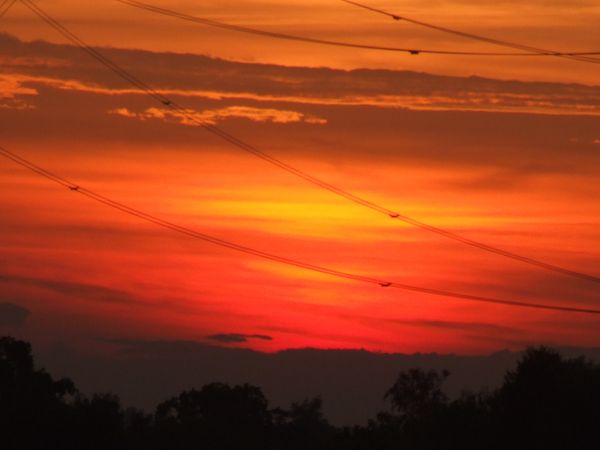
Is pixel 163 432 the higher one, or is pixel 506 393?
pixel 506 393

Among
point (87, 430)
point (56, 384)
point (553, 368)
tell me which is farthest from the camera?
point (56, 384)

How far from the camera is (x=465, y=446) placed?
281 feet

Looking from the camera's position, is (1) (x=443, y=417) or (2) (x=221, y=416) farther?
(2) (x=221, y=416)

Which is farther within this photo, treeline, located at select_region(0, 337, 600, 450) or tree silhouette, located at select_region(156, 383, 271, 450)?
tree silhouette, located at select_region(156, 383, 271, 450)

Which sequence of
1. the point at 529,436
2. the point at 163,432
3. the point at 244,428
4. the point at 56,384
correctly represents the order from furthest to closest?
A: the point at 244,428
the point at 163,432
the point at 56,384
the point at 529,436

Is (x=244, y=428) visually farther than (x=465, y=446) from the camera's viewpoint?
Yes

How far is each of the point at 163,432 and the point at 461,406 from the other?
56.1 meters

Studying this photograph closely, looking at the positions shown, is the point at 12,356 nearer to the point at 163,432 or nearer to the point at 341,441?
the point at 341,441

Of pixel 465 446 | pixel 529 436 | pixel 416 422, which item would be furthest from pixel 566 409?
pixel 416 422

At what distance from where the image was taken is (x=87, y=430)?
91.2 meters

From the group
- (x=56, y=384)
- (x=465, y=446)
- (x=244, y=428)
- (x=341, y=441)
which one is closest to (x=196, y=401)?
(x=244, y=428)

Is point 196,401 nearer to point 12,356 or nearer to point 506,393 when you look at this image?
point 12,356

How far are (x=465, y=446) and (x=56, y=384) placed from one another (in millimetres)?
31496

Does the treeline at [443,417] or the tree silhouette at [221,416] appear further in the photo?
the tree silhouette at [221,416]
